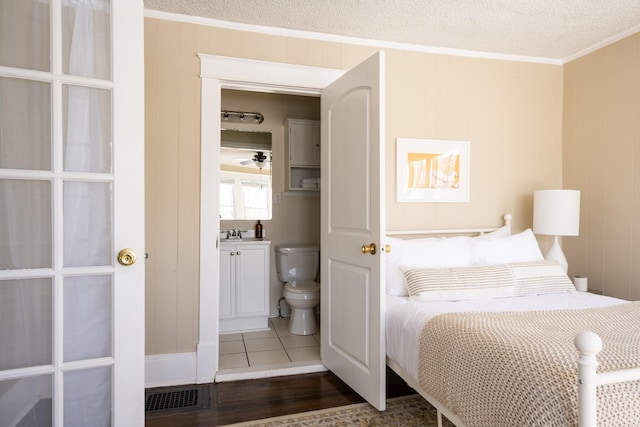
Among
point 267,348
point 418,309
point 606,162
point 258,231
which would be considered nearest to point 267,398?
point 267,348

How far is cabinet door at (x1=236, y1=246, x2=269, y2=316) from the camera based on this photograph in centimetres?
363

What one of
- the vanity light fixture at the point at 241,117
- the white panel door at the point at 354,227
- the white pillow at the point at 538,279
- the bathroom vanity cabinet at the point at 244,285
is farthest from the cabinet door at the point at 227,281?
the white pillow at the point at 538,279

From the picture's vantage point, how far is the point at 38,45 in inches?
53.7

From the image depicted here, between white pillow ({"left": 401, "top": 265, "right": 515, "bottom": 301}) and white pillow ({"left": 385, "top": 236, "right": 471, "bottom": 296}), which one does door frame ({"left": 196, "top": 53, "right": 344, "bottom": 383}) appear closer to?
white pillow ({"left": 385, "top": 236, "right": 471, "bottom": 296})

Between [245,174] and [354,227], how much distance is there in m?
2.15

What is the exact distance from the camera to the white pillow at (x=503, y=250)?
2668 mm

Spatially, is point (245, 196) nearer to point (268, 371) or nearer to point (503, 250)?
point (268, 371)

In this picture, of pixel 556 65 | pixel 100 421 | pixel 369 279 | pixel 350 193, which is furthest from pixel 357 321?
pixel 556 65

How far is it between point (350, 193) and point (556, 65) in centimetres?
239

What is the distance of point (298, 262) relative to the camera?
3918mm

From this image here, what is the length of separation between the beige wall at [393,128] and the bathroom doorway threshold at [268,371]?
0.98ft

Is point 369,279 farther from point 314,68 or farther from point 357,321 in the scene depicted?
point 314,68

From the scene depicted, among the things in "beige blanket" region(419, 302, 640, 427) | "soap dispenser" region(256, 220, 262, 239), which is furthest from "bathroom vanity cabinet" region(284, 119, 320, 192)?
"beige blanket" region(419, 302, 640, 427)

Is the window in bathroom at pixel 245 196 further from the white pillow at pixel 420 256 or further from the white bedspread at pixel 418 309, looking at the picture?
the white bedspread at pixel 418 309
